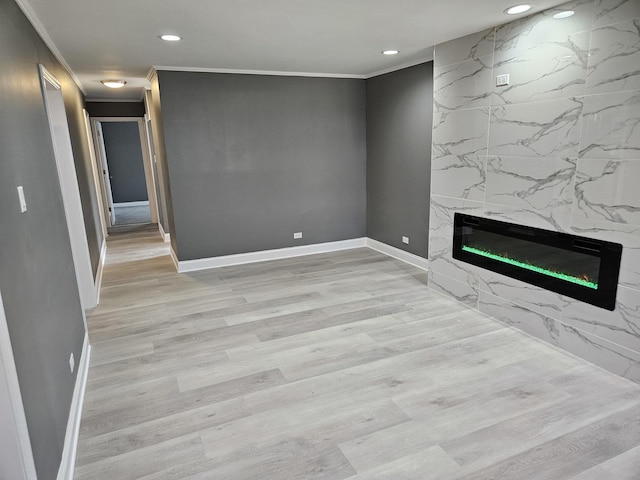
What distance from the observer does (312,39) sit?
11.9 feet

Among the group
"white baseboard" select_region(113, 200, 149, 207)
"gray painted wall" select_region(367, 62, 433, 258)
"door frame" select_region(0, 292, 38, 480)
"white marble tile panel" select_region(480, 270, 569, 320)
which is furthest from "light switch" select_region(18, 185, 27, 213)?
"white baseboard" select_region(113, 200, 149, 207)

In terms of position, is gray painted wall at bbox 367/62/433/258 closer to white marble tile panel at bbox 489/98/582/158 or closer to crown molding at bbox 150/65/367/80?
crown molding at bbox 150/65/367/80

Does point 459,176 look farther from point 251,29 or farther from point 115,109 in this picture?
point 115,109

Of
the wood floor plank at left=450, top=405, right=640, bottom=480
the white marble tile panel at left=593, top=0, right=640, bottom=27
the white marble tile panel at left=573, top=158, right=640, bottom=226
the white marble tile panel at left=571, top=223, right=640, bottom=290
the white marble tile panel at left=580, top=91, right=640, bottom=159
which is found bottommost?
the wood floor plank at left=450, top=405, right=640, bottom=480

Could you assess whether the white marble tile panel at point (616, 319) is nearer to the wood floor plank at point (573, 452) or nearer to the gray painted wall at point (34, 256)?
the wood floor plank at point (573, 452)

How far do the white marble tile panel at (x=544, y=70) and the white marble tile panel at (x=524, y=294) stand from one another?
57.0 inches

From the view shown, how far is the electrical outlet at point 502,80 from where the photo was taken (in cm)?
333

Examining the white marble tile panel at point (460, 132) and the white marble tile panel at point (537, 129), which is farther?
the white marble tile panel at point (460, 132)

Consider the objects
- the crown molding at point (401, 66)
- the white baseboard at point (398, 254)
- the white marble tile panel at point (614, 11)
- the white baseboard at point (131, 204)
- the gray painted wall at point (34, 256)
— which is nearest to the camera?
the gray painted wall at point (34, 256)

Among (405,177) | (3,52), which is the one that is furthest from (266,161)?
(3,52)

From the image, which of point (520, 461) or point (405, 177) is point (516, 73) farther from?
point (520, 461)

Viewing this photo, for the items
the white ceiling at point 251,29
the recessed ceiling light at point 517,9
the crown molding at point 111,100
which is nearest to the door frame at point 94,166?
the crown molding at point 111,100

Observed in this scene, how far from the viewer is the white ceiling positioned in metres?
2.74

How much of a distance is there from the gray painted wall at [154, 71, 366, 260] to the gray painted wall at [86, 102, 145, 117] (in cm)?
371
